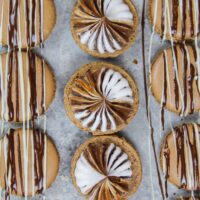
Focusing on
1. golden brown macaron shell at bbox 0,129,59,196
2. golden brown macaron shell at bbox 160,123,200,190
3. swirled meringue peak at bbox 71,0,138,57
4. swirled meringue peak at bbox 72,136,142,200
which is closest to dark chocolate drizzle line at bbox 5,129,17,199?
golden brown macaron shell at bbox 0,129,59,196

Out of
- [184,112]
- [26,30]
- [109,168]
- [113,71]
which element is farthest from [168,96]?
[26,30]

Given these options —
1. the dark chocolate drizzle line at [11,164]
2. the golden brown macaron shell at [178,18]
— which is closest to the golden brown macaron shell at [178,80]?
the golden brown macaron shell at [178,18]

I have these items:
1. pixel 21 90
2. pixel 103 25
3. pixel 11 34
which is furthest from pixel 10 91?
pixel 103 25

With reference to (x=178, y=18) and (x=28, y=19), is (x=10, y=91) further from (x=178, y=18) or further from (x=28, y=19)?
(x=178, y=18)

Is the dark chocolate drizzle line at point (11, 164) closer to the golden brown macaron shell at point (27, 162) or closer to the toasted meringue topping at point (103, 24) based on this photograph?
the golden brown macaron shell at point (27, 162)

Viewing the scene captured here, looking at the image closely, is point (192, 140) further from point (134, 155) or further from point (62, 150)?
point (62, 150)
